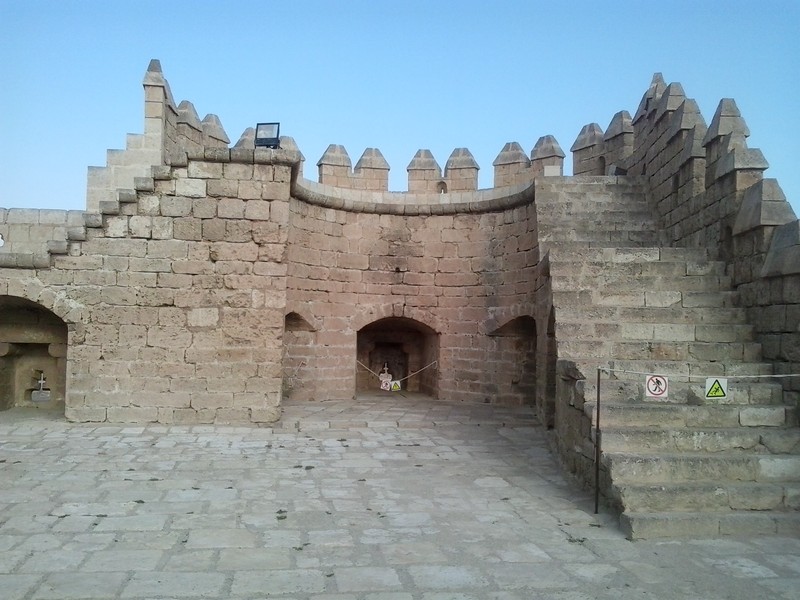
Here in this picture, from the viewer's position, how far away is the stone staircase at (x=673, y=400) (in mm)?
4828

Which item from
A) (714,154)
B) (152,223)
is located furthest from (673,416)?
(152,223)

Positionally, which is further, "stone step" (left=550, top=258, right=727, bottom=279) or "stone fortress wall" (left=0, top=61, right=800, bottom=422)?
"stone fortress wall" (left=0, top=61, right=800, bottom=422)

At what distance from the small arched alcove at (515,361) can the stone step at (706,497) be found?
677 cm

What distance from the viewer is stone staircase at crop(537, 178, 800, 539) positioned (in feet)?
15.8

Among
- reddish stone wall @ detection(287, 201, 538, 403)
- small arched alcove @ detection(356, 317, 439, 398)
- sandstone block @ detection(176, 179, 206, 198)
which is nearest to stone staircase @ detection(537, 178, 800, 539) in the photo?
reddish stone wall @ detection(287, 201, 538, 403)

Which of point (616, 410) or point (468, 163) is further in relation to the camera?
point (468, 163)

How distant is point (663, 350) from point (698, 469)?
1738 millimetres

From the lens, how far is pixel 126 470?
20.6 feet

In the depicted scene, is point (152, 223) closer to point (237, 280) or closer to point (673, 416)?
point (237, 280)

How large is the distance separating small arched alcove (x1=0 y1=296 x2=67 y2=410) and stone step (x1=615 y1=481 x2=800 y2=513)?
855 cm

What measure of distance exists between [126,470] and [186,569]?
2.81 metres

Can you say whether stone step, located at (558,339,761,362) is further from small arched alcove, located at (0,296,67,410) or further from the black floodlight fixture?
small arched alcove, located at (0,296,67,410)

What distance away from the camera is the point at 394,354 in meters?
14.1

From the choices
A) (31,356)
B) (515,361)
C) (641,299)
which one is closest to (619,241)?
(641,299)
